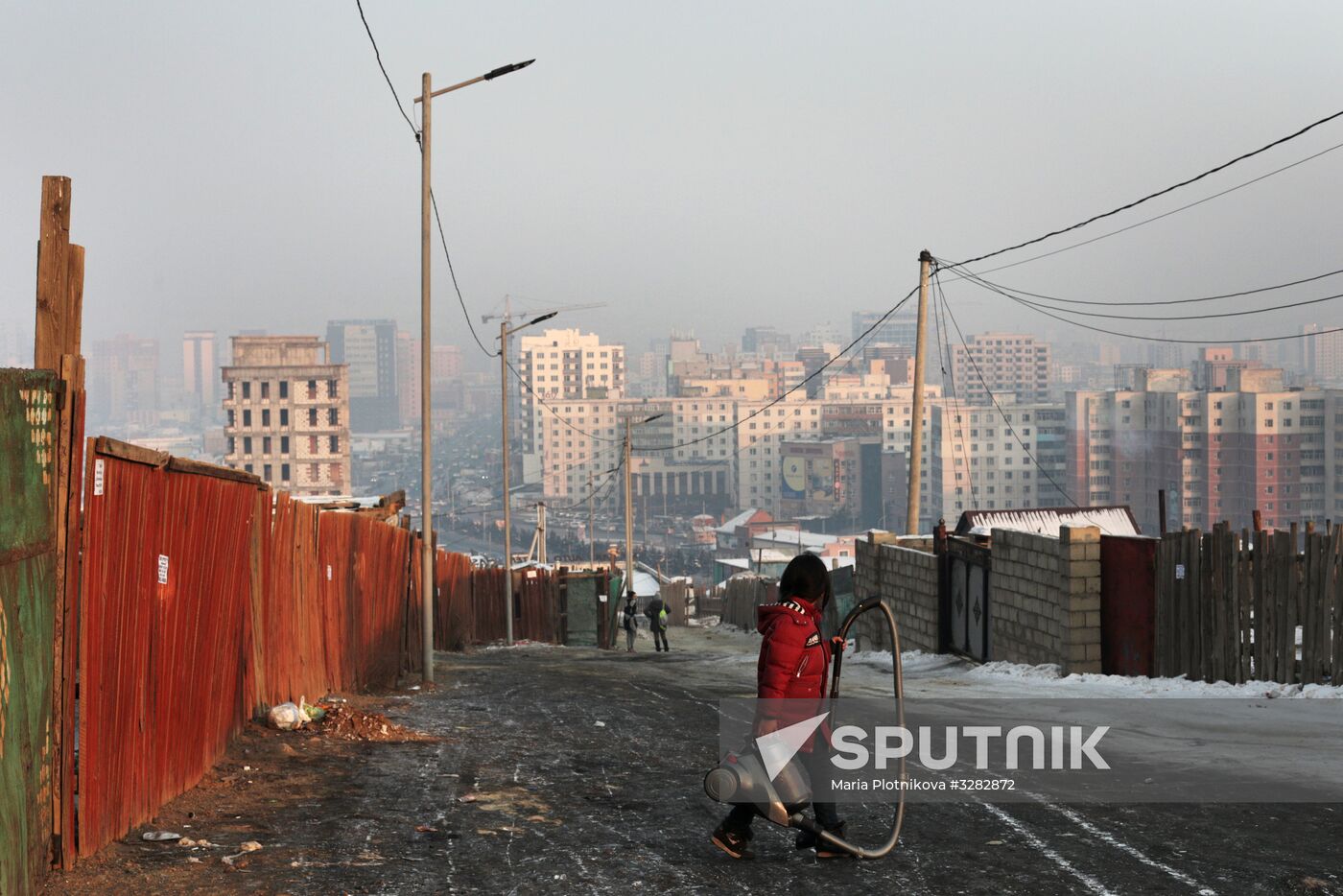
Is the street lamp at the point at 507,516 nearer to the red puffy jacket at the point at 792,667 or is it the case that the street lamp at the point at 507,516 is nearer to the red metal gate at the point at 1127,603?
the red metal gate at the point at 1127,603

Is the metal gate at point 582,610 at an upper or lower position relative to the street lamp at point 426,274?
lower

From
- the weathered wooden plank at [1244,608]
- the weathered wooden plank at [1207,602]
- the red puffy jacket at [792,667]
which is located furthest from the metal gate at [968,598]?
the red puffy jacket at [792,667]

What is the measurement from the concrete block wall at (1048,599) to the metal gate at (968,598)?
57 centimetres

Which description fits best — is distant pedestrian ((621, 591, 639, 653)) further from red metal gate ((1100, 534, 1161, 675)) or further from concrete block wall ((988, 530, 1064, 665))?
red metal gate ((1100, 534, 1161, 675))

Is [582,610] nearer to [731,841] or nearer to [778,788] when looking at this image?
[731,841]

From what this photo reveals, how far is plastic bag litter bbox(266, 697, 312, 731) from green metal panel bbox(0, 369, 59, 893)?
14.1 ft

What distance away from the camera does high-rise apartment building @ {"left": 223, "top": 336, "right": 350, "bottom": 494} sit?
150 m

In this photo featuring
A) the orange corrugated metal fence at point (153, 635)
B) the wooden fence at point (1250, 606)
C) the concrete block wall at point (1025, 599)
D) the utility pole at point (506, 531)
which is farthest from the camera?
the utility pole at point (506, 531)

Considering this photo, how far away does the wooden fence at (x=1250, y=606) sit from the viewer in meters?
12.9

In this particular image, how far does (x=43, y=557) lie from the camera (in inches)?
228

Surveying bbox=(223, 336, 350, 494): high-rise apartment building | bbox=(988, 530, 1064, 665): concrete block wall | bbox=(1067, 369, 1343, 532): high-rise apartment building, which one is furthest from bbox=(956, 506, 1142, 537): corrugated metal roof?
bbox=(1067, 369, 1343, 532): high-rise apartment building

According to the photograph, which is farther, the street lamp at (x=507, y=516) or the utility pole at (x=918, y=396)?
the street lamp at (x=507, y=516)

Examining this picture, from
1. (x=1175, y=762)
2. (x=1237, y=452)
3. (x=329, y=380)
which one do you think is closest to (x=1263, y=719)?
(x=1175, y=762)

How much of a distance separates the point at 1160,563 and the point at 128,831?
40.2ft
